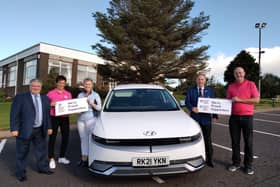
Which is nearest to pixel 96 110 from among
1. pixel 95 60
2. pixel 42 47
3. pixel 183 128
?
pixel 183 128

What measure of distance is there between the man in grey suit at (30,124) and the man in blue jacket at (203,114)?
8.73 feet

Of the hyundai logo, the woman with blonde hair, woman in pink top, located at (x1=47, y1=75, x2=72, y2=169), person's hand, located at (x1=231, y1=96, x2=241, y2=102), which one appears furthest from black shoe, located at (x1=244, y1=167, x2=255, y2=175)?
woman in pink top, located at (x1=47, y1=75, x2=72, y2=169)

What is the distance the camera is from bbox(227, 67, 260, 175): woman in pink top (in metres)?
4.26

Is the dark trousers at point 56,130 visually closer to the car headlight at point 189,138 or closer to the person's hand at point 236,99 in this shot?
the car headlight at point 189,138

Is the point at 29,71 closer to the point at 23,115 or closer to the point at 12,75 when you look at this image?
the point at 12,75

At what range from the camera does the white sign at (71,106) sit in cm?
450

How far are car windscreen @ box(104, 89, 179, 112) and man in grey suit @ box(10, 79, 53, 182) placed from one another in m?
1.10

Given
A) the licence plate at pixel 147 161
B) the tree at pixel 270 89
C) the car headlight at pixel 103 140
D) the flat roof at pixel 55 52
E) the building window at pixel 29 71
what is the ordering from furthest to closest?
1. the tree at pixel 270 89
2. the building window at pixel 29 71
3. the flat roof at pixel 55 52
4. the car headlight at pixel 103 140
5. the licence plate at pixel 147 161

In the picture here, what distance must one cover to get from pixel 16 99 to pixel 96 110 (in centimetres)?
139

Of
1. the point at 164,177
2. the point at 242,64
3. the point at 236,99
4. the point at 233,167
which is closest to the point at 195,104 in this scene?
the point at 236,99

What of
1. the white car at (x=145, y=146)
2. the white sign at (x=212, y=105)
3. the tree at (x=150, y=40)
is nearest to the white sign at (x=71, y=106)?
the white car at (x=145, y=146)

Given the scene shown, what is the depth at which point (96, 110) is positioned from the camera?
15.3ft

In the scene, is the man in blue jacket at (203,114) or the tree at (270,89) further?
the tree at (270,89)

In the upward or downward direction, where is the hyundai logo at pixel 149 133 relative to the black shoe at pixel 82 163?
upward
